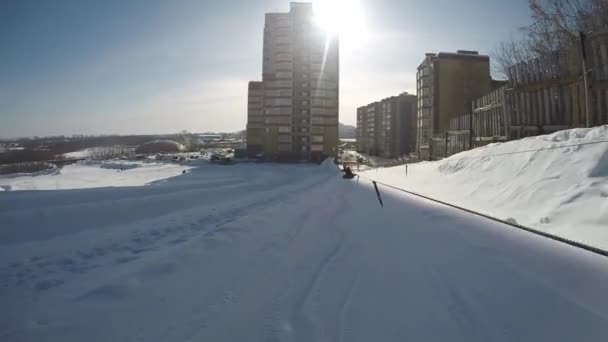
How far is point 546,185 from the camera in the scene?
235 inches

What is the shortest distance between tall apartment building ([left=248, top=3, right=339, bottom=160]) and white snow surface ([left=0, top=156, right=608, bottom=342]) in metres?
37.2

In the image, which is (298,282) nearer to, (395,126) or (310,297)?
(310,297)

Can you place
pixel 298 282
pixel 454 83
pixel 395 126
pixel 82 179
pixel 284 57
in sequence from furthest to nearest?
pixel 395 126, pixel 284 57, pixel 454 83, pixel 82 179, pixel 298 282

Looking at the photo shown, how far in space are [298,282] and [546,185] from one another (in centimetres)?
520

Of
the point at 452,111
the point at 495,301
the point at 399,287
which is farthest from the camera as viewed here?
the point at 452,111

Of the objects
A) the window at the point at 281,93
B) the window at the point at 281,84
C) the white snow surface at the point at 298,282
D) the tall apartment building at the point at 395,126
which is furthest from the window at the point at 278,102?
the white snow surface at the point at 298,282

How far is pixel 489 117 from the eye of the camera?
13.2 m

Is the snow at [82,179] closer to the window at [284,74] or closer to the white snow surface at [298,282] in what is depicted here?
the white snow surface at [298,282]

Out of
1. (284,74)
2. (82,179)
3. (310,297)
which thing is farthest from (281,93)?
(310,297)

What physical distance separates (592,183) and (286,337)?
218 inches

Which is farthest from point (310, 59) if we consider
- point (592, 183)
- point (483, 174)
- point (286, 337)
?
point (286, 337)

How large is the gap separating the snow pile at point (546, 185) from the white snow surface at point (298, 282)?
2.07ft

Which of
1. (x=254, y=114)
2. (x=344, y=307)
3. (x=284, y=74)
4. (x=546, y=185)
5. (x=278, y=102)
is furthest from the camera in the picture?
(x=254, y=114)

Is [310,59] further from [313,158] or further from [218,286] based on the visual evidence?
[218,286]
